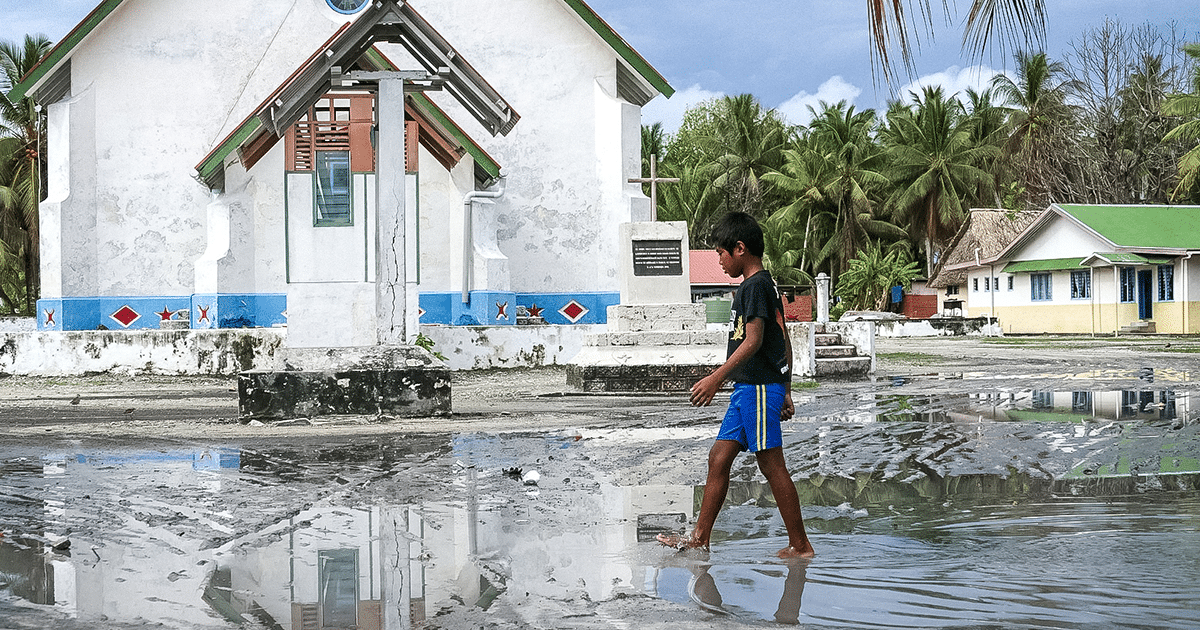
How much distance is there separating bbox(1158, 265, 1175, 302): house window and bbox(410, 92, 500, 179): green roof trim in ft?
102

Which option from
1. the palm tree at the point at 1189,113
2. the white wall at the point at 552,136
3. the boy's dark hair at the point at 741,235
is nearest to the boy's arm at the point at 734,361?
the boy's dark hair at the point at 741,235

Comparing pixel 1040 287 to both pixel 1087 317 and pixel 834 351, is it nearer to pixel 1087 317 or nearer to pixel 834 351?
pixel 1087 317

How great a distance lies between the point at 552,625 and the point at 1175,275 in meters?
43.9

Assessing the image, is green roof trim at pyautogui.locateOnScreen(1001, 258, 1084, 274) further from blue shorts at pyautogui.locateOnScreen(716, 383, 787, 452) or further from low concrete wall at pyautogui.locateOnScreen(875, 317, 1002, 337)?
blue shorts at pyautogui.locateOnScreen(716, 383, 787, 452)

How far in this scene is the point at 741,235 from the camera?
529 centimetres

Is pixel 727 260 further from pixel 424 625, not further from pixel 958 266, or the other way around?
pixel 958 266

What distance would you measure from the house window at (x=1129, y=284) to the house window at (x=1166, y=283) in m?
0.86

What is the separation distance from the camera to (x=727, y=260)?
533cm

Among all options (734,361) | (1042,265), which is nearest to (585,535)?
(734,361)

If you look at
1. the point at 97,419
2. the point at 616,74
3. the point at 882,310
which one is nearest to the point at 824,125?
the point at 882,310

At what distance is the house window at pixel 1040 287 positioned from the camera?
151ft

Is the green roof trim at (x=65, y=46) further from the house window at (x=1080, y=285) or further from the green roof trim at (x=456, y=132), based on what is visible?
the house window at (x=1080, y=285)

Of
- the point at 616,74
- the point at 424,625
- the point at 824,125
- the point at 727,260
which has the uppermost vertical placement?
the point at 824,125

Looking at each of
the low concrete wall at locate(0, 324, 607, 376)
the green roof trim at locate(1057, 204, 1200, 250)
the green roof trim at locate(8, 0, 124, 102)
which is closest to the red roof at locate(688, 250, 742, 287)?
the green roof trim at locate(1057, 204, 1200, 250)
